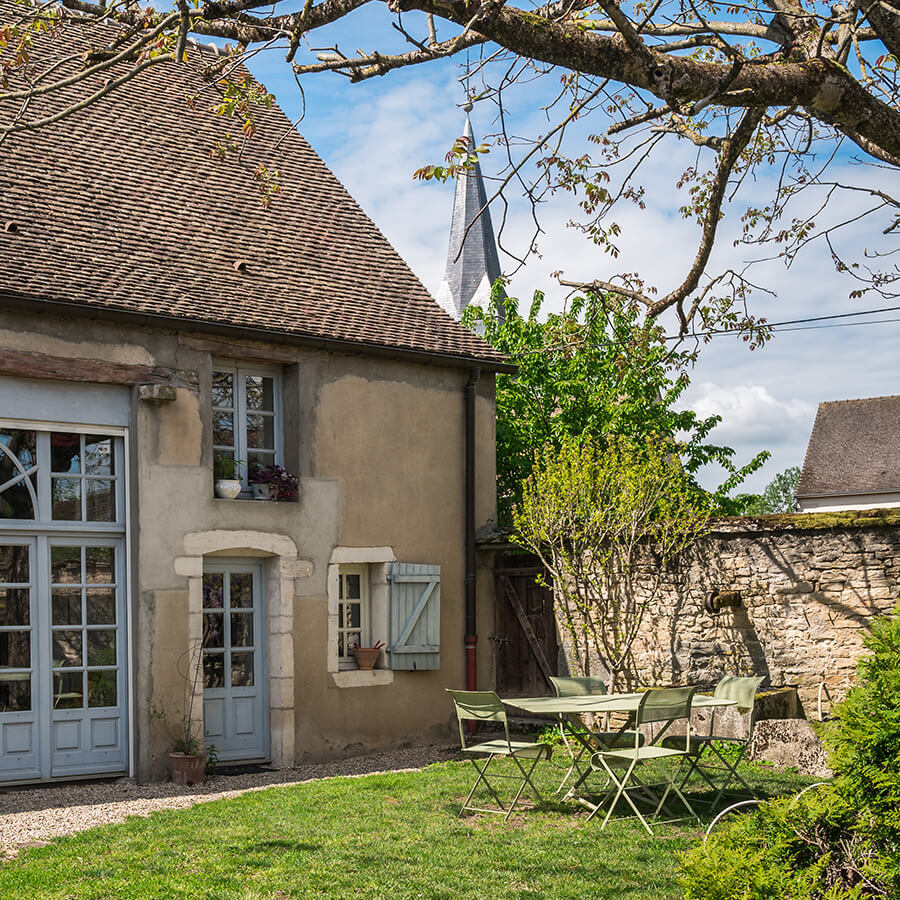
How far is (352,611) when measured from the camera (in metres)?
11.4

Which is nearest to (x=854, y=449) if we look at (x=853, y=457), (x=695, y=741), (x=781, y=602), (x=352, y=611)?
(x=853, y=457)

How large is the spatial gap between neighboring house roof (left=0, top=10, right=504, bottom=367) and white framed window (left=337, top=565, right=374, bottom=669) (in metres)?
2.29

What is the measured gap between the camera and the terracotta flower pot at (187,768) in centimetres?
940

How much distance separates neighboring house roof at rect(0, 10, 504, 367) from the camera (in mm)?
10023

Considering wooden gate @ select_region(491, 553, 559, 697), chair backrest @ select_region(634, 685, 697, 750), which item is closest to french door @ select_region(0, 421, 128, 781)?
wooden gate @ select_region(491, 553, 559, 697)

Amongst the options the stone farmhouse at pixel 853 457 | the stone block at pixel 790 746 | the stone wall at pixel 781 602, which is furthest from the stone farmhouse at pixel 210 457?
the stone farmhouse at pixel 853 457

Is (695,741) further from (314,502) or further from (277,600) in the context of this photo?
(314,502)

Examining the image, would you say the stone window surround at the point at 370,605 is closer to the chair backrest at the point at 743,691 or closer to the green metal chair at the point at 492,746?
the green metal chair at the point at 492,746

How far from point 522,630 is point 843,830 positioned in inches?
334

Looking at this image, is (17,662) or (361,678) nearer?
(17,662)

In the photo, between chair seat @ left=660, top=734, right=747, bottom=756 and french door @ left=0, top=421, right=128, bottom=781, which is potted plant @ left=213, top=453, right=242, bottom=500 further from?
chair seat @ left=660, top=734, right=747, bottom=756

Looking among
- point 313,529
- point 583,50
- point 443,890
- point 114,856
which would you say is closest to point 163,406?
point 313,529

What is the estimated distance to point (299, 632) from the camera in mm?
10594

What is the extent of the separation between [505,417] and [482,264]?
51.7ft
